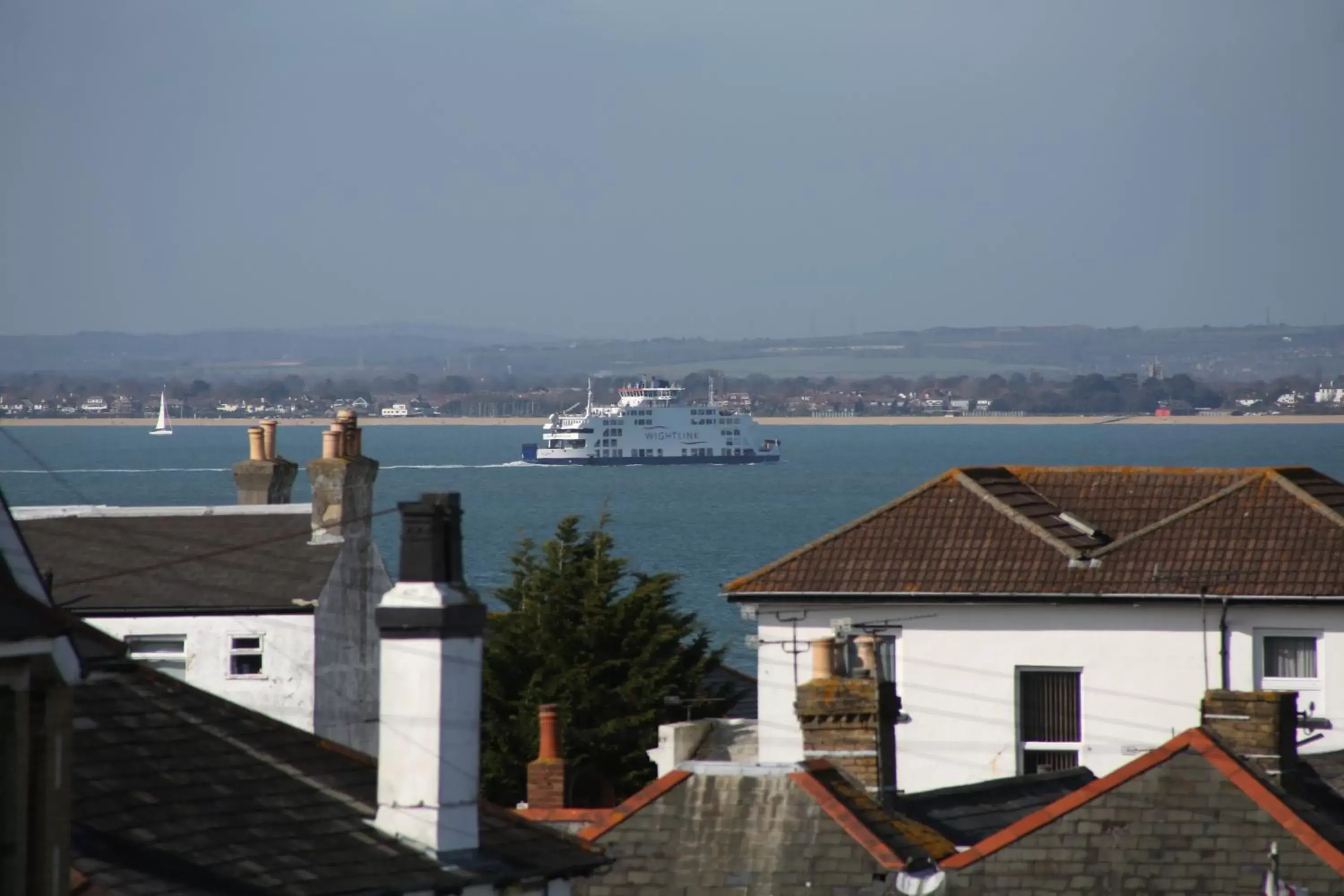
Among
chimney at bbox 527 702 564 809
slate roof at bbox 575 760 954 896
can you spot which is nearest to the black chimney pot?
slate roof at bbox 575 760 954 896

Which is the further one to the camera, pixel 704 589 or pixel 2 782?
pixel 704 589

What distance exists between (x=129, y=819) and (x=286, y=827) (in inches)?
28.3

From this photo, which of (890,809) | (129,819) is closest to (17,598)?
(129,819)

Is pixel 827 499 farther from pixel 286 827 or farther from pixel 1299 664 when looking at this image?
pixel 286 827

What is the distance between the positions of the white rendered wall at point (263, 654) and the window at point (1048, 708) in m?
6.62

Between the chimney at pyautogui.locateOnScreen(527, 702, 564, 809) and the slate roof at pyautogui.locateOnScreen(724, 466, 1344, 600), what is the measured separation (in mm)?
5881

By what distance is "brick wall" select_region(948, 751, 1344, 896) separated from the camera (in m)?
12.4

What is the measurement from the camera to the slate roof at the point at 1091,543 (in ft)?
75.0

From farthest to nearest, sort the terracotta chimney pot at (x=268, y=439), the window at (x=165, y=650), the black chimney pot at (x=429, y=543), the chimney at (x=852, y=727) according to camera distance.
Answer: the terracotta chimney pot at (x=268, y=439)
the window at (x=165, y=650)
the chimney at (x=852, y=727)
the black chimney pot at (x=429, y=543)

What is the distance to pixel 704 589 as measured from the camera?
296ft

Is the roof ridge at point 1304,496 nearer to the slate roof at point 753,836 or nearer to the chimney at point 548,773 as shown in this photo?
the chimney at point 548,773

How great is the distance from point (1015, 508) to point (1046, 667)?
2.57 m

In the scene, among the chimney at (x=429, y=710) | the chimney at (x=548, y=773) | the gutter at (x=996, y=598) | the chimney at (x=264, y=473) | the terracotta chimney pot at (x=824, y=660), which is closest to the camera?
the chimney at (x=429, y=710)

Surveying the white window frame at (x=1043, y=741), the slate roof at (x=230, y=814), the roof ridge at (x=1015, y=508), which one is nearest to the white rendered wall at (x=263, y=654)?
the white window frame at (x=1043, y=741)
